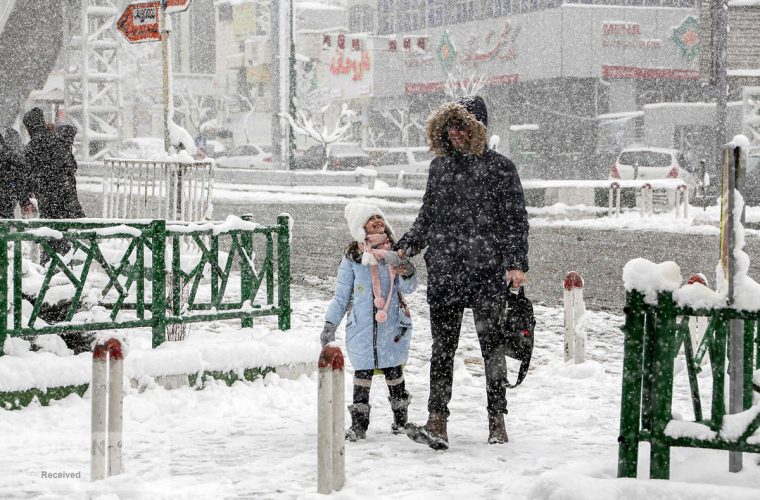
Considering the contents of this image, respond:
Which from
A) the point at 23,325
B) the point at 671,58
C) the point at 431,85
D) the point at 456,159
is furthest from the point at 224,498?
the point at 431,85

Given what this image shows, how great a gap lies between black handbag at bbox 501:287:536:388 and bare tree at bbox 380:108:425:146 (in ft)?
153

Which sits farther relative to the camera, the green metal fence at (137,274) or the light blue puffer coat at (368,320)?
the green metal fence at (137,274)

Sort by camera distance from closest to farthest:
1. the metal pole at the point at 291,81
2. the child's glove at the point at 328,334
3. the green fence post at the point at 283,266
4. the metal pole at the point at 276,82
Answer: the child's glove at the point at 328,334 < the green fence post at the point at 283,266 < the metal pole at the point at 291,81 < the metal pole at the point at 276,82

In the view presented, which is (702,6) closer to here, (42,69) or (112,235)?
(42,69)

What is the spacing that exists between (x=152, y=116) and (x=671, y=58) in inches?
1786

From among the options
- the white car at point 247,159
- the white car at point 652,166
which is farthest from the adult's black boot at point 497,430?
the white car at point 247,159

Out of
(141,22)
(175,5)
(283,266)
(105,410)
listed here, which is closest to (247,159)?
(141,22)

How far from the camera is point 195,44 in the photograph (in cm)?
8288

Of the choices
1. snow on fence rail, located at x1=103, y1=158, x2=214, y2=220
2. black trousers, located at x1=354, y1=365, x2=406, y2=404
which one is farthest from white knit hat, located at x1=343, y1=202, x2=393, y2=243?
snow on fence rail, located at x1=103, y1=158, x2=214, y2=220

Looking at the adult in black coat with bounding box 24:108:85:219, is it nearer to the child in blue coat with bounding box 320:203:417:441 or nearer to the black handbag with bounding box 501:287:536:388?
the child in blue coat with bounding box 320:203:417:441

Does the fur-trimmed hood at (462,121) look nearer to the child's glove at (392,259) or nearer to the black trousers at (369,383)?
the child's glove at (392,259)

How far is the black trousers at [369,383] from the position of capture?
6.53 m

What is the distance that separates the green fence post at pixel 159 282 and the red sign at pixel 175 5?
353 cm

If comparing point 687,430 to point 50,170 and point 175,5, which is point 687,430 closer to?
point 175,5
